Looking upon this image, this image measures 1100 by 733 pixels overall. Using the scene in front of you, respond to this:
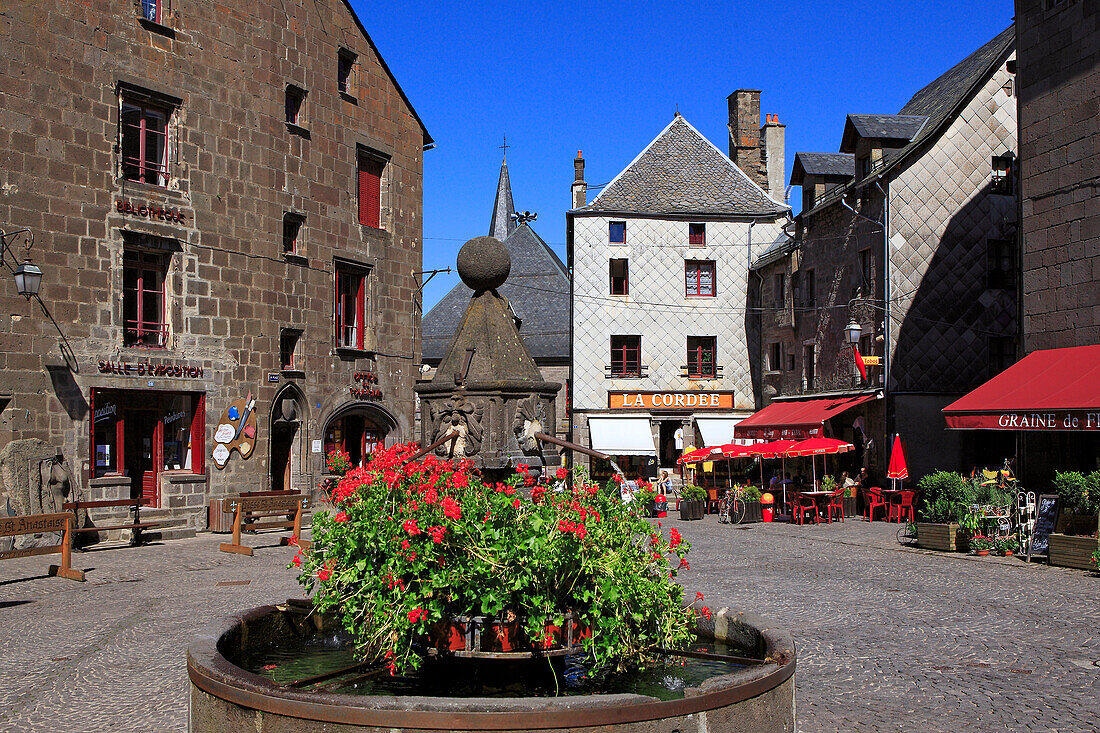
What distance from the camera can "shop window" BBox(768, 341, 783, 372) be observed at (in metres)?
34.2

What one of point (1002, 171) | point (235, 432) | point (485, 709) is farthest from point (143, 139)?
point (1002, 171)

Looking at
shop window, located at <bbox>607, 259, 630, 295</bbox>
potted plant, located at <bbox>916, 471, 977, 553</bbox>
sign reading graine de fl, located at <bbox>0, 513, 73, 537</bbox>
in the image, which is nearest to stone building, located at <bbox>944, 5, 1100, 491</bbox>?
potted plant, located at <bbox>916, 471, 977, 553</bbox>

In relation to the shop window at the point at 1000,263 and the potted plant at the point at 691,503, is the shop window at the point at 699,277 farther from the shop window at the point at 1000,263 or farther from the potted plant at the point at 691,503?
the potted plant at the point at 691,503

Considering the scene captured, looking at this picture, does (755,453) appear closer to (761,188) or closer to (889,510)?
(889,510)

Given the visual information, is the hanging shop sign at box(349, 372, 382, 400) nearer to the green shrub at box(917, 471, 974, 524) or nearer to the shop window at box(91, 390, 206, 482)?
the shop window at box(91, 390, 206, 482)

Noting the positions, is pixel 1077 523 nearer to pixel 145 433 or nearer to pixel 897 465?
pixel 897 465

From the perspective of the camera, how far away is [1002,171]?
24.9m

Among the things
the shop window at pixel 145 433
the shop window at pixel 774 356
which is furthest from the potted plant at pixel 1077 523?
the shop window at pixel 774 356

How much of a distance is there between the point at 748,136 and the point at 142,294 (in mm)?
27950

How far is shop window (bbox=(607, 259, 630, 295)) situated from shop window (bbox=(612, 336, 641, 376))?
67.9 inches

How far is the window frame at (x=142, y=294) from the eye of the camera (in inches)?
745

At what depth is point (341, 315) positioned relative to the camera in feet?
78.8

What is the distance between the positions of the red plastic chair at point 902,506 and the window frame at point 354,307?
42.9 feet

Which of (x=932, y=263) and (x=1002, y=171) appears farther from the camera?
(x=932, y=263)
